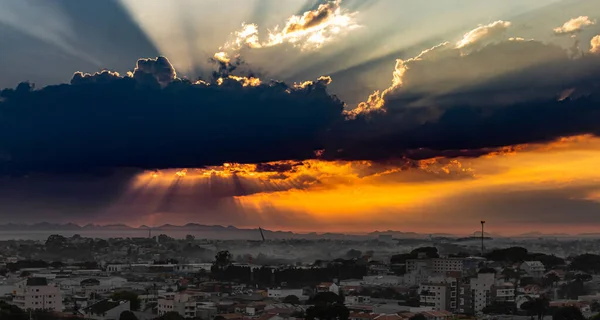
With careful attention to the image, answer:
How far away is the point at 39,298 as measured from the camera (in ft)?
113

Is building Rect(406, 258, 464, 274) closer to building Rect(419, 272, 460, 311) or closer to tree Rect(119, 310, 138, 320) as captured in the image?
building Rect(419, 272, 460, 311)

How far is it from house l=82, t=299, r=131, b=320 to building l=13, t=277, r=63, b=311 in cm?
168

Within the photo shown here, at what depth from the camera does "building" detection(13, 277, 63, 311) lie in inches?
1340

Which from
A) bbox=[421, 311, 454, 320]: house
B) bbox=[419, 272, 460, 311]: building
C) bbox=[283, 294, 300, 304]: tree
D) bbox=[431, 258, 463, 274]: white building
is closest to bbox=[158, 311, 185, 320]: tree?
bbox=[283, 294, 300, 304]: tree

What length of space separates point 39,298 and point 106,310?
3551mm

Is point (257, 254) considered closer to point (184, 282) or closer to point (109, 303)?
point (184, 282)

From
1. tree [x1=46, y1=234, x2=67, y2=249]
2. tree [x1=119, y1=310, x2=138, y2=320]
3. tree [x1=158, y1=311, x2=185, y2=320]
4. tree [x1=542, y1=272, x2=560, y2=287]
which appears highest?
tree [x1=46, y1=234, x2=67, y2=249]

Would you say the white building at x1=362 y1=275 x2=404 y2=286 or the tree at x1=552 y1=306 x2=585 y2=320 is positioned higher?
the white building at x1=362 y1=275 x2=404 y2=286

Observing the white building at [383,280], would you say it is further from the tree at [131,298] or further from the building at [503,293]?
the tree at [131,298]

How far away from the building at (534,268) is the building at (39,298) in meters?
26.6

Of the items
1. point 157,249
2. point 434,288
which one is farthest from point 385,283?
point 157,249

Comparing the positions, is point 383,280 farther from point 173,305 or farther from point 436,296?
point 173,305

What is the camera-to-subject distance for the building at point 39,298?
112 feet

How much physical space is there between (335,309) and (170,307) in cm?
722
